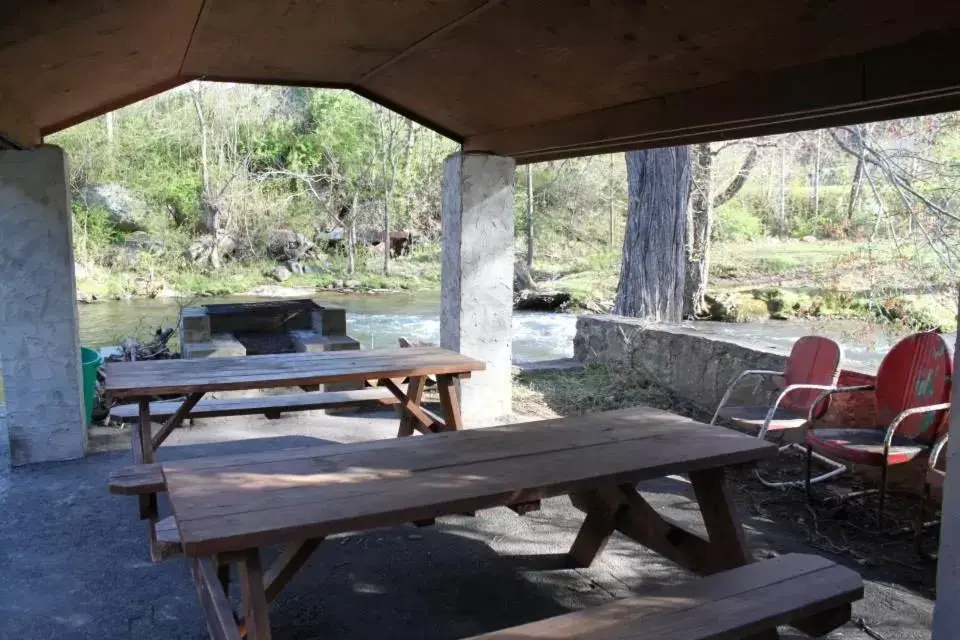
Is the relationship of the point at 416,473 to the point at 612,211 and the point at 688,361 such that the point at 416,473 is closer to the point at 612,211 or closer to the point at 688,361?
the point at 688,361

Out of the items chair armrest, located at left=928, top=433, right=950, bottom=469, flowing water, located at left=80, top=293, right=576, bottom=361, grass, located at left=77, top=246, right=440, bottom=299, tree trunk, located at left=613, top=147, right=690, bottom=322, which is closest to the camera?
chair armrest, located at left=928, top=433, right=950, bottom=469

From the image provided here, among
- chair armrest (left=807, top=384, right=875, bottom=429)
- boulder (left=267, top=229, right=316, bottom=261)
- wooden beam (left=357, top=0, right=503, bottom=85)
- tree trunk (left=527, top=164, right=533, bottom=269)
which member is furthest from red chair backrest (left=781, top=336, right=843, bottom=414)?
boulder (left=267, top=229, right=316, bottom=261)

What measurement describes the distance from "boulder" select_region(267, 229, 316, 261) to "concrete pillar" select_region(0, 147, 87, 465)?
15.4m

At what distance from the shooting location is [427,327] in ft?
41.6

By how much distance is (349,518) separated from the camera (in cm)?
185

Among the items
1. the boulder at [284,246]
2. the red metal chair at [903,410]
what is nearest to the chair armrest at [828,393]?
the red metal chair at [903,410]

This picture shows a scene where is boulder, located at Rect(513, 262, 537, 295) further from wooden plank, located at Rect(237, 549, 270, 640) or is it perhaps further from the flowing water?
wooden plank, located at Rect(237, 549, 270, 640)

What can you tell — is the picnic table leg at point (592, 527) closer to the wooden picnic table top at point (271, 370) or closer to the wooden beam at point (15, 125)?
the wooden picnic table top at point (271, 370)

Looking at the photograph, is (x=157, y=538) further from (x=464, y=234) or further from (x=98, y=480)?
(x=464, y=234)

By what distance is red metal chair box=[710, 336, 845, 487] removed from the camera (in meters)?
4.01

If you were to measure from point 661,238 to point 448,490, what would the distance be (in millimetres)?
6211

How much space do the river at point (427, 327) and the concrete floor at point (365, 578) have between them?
20.0ft

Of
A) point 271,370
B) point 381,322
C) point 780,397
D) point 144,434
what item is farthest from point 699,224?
point 144,434

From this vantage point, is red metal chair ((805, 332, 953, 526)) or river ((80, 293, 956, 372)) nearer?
red metal chair ((805, 332, 953, 526))
